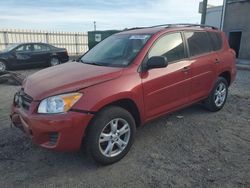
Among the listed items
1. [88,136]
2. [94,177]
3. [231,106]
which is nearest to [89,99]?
[88,136]

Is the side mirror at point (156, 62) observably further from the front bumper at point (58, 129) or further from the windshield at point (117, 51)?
the front bumper at point (58, 129)

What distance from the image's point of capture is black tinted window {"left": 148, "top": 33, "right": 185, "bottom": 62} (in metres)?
3.95

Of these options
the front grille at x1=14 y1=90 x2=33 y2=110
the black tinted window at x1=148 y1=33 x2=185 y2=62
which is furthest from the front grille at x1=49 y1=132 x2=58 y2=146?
the black tinted window at x1=148 y1=33 x2=185 y2=62

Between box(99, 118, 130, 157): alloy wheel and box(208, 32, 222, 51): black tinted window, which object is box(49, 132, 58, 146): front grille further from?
box(208, 32, 222, 51): black tinted window

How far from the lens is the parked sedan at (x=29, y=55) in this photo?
12.4 meters

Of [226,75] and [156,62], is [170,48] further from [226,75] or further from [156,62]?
[226,75]

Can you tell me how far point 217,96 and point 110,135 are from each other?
9.87ft

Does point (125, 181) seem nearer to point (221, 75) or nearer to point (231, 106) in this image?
point (221, 75)

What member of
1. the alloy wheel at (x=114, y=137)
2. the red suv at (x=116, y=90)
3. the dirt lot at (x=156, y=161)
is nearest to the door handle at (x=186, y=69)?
the red suv at (x=116, y=90)

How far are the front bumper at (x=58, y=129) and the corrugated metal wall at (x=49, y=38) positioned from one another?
1803 cm

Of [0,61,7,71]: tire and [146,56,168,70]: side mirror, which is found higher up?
[146,56,168,70]: side mirror

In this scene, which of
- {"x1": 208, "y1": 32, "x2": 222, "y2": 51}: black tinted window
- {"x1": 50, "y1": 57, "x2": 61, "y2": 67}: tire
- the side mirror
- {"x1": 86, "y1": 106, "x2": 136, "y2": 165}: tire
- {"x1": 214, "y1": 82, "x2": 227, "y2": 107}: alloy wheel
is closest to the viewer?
{"x1": 86, "y1": 106, "x2": 136, "y2": 165}: tire

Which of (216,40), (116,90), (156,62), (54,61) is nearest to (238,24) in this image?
(54,61)

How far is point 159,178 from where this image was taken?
10.1ft
